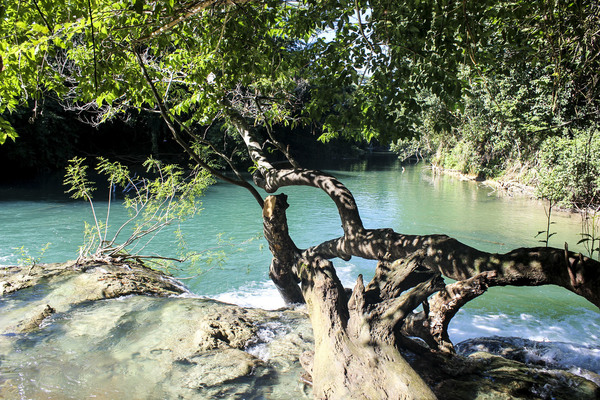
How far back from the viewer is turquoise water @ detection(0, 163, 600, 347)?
273 inches

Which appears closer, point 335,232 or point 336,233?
point 336,233

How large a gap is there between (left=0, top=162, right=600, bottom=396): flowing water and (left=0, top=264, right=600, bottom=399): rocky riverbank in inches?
65.1

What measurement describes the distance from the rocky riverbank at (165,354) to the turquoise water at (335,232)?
2.23m

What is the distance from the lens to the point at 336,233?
1194 centimetres

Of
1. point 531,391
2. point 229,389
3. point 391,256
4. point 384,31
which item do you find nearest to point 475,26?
point 384,31

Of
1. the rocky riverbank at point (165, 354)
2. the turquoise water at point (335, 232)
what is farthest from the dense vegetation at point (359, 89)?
the turquoise water at point (335, 232)

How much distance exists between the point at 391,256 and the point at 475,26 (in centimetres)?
249

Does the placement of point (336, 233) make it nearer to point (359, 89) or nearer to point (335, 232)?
point (335, 232)

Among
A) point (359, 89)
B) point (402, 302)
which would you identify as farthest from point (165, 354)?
point (359, 89)

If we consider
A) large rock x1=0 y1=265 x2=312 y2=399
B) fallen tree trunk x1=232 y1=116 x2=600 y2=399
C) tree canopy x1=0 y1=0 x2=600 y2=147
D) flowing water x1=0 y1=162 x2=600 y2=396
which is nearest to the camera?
fallen tree trunk x1=232 y1=116 x2=600 y2=399

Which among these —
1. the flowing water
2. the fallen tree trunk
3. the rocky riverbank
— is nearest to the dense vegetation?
the fallen tree trunk

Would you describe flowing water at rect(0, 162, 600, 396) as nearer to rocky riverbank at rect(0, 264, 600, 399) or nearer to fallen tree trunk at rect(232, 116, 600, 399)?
rocky riverbank at rect(0, 264, 600, 399)

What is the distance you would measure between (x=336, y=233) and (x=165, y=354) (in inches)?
332

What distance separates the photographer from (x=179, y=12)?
448 cm
